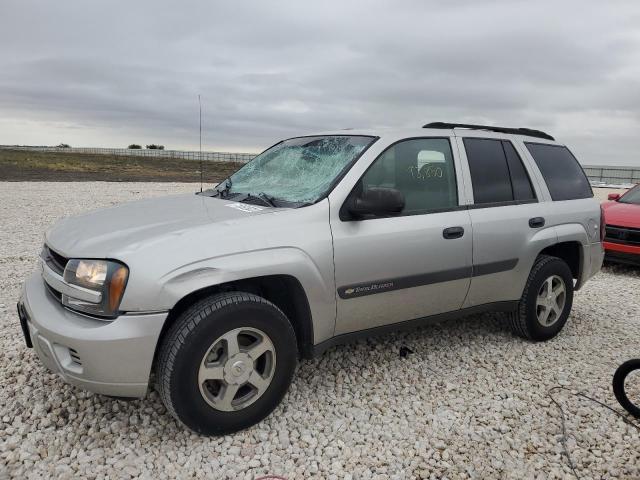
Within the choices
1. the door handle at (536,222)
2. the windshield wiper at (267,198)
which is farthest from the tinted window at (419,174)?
the door handle at (536,222)

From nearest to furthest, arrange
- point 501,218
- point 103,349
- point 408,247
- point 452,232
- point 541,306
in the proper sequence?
point 103,349 < point 408,247 < point 452,232 < point 501,218 < point 541,306

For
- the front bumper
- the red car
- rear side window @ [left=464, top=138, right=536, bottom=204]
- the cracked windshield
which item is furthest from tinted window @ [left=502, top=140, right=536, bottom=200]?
the red car

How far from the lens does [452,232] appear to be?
3475mm

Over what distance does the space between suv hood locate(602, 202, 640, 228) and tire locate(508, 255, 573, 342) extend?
3.64 m

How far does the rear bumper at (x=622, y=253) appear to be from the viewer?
7059mm

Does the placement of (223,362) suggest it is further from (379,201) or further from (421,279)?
(421,279)

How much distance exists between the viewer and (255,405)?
2820mm

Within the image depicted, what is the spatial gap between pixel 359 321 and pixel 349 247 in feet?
1.73

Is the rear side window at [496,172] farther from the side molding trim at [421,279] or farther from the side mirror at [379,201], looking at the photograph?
the side mirror at [379,201]

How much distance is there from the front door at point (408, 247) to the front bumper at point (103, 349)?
1.15 metres

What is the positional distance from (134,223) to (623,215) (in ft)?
23.6

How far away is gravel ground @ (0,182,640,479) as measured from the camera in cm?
260

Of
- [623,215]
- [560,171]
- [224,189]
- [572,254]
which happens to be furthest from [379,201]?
[623,215]

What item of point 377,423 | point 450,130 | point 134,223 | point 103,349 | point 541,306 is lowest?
point 377,423
